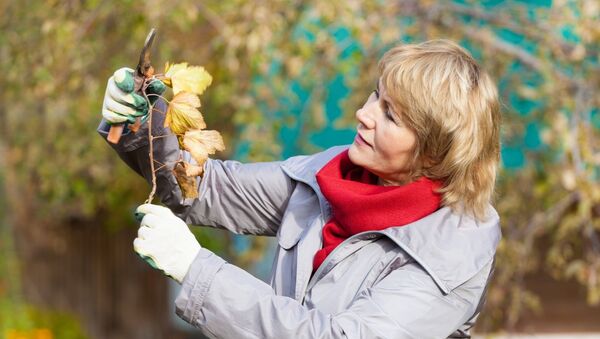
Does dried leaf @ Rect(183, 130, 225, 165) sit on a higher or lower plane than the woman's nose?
lower

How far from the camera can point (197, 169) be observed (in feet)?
6.67

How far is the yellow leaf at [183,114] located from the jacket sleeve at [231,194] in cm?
17

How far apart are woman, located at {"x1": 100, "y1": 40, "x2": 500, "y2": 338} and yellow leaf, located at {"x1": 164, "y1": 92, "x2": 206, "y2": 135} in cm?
9

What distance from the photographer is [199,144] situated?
1972 mm

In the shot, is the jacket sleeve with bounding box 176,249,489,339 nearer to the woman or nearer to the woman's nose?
the woman

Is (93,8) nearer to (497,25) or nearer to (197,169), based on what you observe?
(497,25)

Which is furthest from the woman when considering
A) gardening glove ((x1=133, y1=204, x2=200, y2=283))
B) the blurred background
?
the blurred background

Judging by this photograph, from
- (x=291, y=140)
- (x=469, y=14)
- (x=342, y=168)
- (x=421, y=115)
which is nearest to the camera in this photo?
(x=421, y=115)

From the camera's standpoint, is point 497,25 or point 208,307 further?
point 497,25

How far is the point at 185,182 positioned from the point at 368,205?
0.36 metres

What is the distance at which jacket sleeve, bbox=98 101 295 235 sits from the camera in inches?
85.9

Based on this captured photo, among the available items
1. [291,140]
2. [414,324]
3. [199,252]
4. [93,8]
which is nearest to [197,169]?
[199,252]

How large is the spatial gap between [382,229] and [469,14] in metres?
2.50

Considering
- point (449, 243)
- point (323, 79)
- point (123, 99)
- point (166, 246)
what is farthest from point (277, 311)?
point (323, 79)
